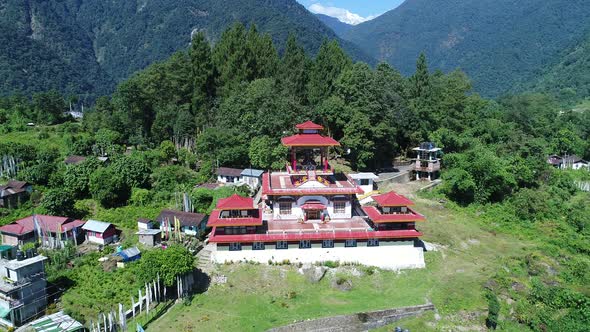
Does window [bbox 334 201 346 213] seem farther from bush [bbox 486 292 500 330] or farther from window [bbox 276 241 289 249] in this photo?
A: bush [bbox 486 292 500 330]

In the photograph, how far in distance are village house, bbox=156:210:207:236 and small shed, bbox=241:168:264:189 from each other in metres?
8.26

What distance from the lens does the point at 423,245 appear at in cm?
3219

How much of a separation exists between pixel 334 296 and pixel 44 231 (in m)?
21.7

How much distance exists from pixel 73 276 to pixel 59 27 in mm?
166289

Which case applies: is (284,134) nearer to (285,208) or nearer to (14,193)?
(285,208)

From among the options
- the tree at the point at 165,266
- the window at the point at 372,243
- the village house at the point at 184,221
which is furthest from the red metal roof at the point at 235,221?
the window at the point at 372,243

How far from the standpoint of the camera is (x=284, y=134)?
44281 mm

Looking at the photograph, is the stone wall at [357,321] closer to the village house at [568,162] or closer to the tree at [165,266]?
the tree at [165,266]

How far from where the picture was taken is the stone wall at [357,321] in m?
23.6

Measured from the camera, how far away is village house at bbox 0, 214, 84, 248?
3206cm

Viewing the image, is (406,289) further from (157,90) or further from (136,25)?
(136,25)

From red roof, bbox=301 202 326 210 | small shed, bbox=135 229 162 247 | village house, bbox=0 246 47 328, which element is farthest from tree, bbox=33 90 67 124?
red roof, bbox=301 202 326 210

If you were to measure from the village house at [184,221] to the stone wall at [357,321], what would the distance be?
12542 millimetres

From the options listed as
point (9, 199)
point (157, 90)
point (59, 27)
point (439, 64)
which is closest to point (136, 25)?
point (59, 27)
